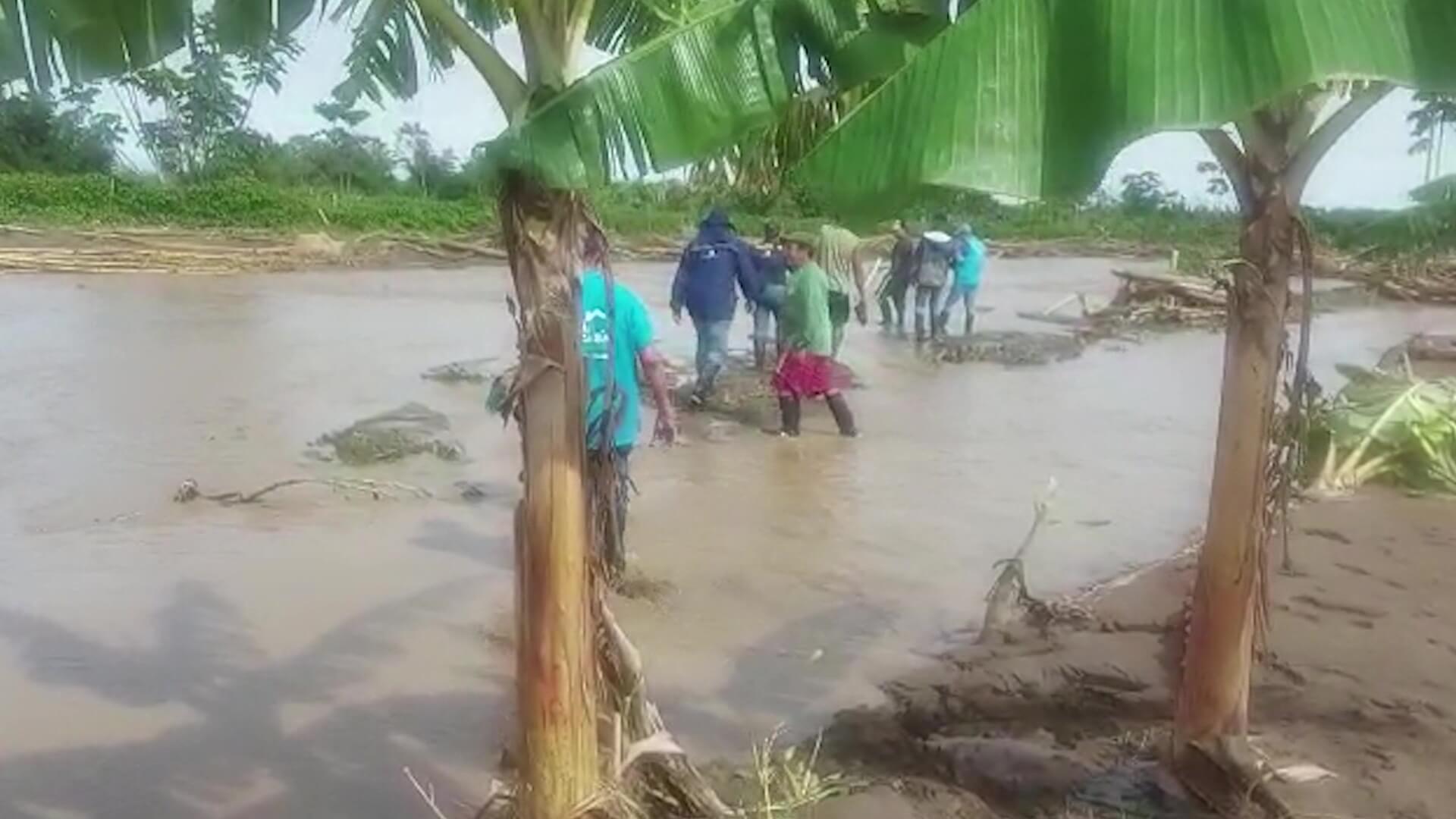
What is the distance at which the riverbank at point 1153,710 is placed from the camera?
16.0 ft

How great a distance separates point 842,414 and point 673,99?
8.61 metres

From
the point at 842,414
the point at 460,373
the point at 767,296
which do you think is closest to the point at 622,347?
the point at 842,414

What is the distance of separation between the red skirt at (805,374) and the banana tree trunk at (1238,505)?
7.22 meters

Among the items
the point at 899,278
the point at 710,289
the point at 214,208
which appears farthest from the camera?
the point at 214,208

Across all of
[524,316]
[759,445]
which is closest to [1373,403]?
[759,445]

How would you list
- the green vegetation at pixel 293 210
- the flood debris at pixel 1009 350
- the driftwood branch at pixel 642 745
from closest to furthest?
the driftwood branch at pixel 642 745
the flood debris at pixel 1009 350
the green vegetation at pixel 293 210

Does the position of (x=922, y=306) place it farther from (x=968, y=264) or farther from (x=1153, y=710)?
(x=1153, y=710)

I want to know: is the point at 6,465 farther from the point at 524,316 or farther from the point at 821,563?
the point at 524,316

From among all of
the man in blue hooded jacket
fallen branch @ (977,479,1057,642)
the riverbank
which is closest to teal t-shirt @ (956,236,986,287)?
the man in blue hooded jacket

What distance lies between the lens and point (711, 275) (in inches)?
506

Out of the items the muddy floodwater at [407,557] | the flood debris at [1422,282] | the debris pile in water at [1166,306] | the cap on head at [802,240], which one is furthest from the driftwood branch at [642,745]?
the flood debris at [1422,282]

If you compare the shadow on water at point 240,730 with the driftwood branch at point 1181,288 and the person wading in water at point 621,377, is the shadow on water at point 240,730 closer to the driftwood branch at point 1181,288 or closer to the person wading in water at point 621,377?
the person wading in water at point 621,377

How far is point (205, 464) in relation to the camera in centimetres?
1098

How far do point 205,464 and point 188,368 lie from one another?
16.7 feet
